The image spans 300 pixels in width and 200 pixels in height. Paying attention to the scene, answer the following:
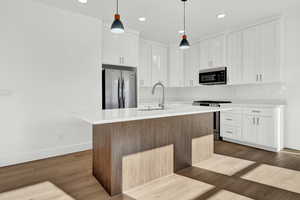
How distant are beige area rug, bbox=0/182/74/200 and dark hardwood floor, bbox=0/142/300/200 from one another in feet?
0.26

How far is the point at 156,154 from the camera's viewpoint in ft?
7.39

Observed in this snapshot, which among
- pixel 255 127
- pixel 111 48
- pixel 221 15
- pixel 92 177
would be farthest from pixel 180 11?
pixel 92 177

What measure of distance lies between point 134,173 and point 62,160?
5.18 feet

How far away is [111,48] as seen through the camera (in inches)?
157

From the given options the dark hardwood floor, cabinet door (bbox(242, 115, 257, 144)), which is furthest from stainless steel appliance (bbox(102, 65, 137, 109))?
cabinet door (bbox(242, 115, 257, 144))

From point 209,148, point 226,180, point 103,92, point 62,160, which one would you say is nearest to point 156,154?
point 226,180

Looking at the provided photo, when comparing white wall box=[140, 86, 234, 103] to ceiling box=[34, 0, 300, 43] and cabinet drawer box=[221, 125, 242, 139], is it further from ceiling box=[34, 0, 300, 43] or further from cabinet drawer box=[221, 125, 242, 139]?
ceiling box=[34, 0, 300, 43]

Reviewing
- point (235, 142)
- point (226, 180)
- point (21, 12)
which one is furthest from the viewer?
point (235, 142)

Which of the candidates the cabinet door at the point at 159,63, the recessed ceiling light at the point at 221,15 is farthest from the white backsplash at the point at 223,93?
the recessed ceiling light at the point at 221,15

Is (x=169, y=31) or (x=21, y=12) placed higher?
(x=169, y=31)

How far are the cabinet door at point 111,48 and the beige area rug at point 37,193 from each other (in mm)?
2622

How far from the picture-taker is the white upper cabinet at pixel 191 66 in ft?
16.8

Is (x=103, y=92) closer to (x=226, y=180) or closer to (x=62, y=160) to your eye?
(x=62, y=160)

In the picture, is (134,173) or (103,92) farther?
(103,92)
